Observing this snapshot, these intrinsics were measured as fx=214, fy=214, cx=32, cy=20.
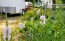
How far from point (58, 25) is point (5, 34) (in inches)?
41.0

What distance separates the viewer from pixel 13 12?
45.7ft

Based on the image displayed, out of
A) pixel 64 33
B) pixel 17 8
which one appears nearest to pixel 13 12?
pixel 17 8

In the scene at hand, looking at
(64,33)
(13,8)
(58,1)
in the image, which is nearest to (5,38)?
(58,1)

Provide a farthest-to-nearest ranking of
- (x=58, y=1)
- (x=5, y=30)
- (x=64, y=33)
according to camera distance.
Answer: (x=64, y=33) < (x=58, y=1) < (x=5, y=30)

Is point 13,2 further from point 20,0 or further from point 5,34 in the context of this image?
point 5,34

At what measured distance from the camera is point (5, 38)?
1.38 m

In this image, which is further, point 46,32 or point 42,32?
point 46,32

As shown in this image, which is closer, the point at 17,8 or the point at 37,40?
the point at 37,40

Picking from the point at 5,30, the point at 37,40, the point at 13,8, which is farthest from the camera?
the point at 13,8

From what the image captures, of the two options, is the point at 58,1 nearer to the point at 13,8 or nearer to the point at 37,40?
the point at 37,40

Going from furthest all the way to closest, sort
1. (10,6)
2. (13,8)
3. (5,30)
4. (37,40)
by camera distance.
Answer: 1. (13,8)
2. (10,6)
3. (37,40)
4. (5,30)

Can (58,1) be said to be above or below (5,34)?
above

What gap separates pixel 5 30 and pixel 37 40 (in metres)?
0.54

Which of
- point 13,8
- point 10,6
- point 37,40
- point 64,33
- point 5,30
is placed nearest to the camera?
point 5,30
